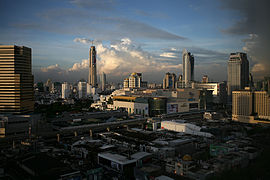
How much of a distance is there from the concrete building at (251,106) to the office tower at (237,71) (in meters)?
10.2

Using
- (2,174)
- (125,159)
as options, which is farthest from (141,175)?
(2,174)

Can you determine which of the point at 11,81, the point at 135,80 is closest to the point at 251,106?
the point at 11,81

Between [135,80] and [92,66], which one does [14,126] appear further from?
[92,66]

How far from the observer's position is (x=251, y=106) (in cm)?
1959

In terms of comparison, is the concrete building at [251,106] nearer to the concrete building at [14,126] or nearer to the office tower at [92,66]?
the concrete building at [14,126]

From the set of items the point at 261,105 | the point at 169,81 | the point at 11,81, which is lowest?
the point at 261,105

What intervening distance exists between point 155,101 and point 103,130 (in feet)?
20.4

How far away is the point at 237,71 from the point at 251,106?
40.2 feet

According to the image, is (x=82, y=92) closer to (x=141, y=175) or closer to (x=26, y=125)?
(x=26, y=125)

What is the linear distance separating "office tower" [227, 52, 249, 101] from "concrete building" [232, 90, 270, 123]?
A: 33.5 ft

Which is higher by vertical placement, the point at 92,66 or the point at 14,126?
the point at 92,66

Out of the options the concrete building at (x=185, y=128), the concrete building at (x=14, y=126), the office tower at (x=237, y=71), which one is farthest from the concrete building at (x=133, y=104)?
the office tower at (x=237, y=71)

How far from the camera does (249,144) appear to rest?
10438mm

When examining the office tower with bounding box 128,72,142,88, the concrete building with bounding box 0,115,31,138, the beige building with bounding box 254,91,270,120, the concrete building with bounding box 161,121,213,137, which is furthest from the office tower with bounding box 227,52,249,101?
the concrete building with bounding box 0,115,31,138
